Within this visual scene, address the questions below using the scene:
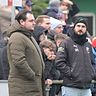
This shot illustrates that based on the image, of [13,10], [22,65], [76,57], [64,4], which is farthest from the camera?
[64,4]

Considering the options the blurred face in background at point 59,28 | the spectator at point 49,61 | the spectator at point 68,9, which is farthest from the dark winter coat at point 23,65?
the spectator at point 68,9

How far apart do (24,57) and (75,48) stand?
1226 mm

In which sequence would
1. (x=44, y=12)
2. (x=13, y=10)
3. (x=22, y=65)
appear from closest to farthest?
(x=22, y=65) → (x=13, y=10) → (x=44, y=12)

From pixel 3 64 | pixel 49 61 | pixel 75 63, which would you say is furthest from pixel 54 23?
pixel 75 63

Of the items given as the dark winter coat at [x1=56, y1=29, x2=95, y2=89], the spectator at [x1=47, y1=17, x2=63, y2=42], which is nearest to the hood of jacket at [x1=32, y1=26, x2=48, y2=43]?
the spectator at [x1=47, y1=17, x2=63, y2=42]

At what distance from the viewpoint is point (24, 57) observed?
9844 millimetres

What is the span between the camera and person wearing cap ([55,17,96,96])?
10625 mm

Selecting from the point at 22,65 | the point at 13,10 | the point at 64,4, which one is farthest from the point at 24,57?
the point at 64,4

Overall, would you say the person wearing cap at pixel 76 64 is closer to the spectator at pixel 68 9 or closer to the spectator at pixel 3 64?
the spectator at pixel 3 64

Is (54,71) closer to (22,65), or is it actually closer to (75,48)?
(75,48)

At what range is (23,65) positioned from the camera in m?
9.77

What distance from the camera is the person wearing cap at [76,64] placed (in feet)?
34.9

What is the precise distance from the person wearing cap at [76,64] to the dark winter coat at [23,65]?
2.37ft

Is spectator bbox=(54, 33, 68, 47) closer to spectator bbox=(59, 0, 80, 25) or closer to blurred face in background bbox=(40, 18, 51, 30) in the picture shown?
blurred face in background bbox=(40, 18, 51, 30)
